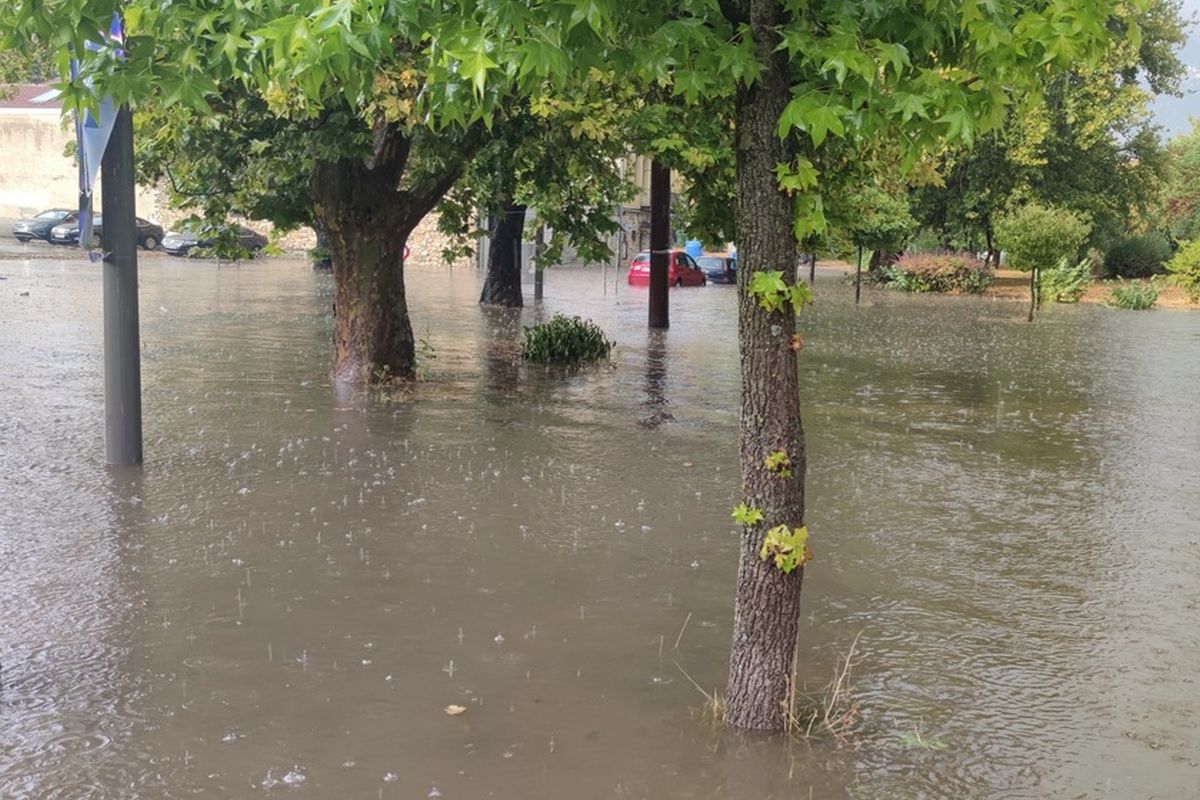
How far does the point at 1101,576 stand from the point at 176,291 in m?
25.0

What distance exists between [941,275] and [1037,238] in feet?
39.0

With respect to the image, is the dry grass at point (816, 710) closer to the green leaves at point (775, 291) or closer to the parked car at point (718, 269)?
the green leaves at point (775, 291)

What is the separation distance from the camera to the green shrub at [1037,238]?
97.6ft

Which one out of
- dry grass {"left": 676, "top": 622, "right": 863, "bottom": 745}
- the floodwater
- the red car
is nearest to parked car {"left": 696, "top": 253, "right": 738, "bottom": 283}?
the red car

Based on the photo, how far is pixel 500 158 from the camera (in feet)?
42.4

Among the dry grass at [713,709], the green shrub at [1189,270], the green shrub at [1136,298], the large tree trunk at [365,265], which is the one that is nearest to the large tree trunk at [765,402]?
the dry grass at [713,709]

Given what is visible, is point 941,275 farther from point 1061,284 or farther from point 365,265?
point 365,265

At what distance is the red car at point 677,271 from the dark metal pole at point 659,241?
1667cm

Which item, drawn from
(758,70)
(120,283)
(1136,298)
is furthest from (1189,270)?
(758,70)

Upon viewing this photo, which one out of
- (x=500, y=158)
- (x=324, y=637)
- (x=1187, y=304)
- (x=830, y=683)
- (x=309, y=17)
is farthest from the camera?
(x=1187, y=304)

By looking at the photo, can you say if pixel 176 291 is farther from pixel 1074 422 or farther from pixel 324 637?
pixel 324 637

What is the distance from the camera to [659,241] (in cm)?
2238

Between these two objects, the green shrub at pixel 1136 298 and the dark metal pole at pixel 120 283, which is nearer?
the dark metal pole at pixel 120 283

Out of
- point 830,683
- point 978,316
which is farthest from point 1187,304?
point 830,683
